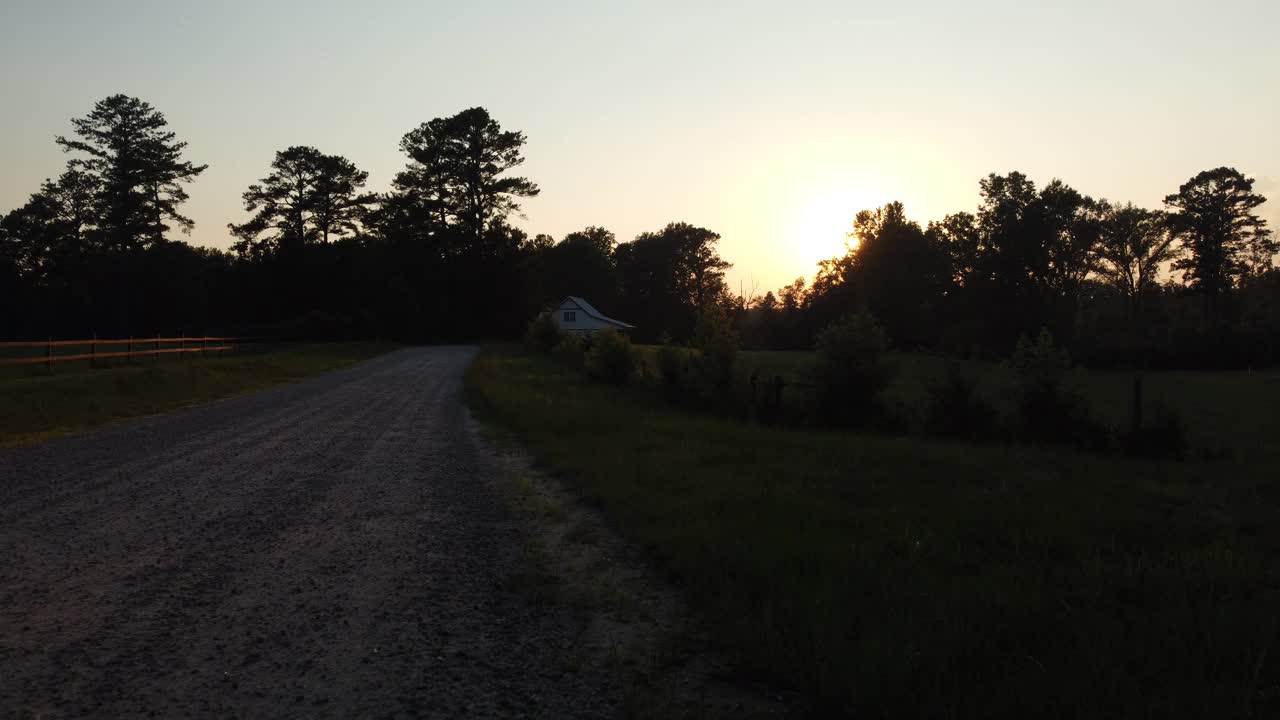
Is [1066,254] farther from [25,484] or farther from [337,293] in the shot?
[25,484]

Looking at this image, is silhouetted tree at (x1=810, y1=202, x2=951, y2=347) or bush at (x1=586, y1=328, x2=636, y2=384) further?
silhouetted tree at (x1=810, y1=202, x2=951, y2=347)

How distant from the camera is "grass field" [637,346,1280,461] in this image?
1507 centimetres

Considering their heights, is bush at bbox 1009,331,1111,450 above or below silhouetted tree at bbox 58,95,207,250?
below

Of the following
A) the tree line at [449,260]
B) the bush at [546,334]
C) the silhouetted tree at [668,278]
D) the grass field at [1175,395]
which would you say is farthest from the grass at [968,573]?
the silhouetted tree at [668,278]

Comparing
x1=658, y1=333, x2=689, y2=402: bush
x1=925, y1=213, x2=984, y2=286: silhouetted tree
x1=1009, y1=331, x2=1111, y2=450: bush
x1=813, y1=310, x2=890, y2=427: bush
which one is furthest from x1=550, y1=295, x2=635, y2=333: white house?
x1=1009, y1=331, x2=1111, y2=450: bush

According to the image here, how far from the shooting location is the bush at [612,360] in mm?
24359

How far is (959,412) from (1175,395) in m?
23.7

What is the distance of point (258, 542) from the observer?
20.2ft

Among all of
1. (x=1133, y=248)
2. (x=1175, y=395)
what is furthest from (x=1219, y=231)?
(x=1175, y=395)

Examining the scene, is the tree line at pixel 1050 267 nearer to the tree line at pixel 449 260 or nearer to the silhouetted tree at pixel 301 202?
the tree line at pixel 449 260

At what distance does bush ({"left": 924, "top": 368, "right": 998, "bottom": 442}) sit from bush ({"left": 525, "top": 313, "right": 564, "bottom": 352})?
31618 mm

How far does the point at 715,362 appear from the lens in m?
18.4

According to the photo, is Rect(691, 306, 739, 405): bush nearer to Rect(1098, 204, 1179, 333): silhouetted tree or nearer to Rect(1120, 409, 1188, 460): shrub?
Rect(1120, 409, 1188, 460): shrub

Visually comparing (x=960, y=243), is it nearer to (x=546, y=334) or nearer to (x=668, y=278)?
(x=668, y=278)
